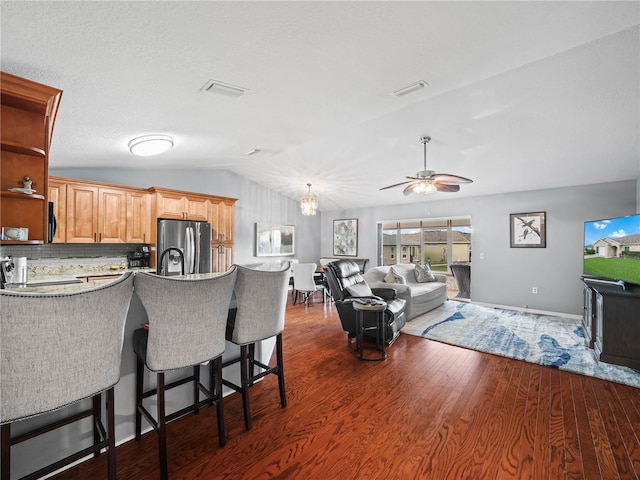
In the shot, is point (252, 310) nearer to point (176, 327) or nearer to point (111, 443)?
point (176, 327)

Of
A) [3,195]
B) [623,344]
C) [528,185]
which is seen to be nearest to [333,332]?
[623,344]

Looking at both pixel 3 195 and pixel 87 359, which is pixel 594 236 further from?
pixel 3 195

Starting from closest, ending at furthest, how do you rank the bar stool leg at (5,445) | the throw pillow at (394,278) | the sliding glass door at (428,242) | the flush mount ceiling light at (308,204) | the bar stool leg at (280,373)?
the bar stool leg at (5,445)
the bar stool leg at (280,373)
the throw pillow at (394,278)
the flush mount ceiling light at (308,204)
the sliding glass door at (428,242)

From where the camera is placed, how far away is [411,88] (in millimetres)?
2689

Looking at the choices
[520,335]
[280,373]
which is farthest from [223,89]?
[520,335]

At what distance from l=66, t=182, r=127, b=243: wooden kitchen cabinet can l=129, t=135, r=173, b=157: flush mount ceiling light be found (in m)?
1.51

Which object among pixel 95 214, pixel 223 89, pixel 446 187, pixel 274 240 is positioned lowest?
pixel 274 240

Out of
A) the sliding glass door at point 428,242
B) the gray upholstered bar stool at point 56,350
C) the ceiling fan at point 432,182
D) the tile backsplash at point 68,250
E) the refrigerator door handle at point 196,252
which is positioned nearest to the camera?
the gray upholstered bar stool at point 56,350

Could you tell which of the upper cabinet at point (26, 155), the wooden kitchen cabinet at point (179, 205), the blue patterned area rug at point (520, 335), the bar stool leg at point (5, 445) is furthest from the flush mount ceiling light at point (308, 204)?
the bar stool leg at point (5, 445)

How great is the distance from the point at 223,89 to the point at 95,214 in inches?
133

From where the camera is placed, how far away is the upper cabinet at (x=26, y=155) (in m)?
1.86

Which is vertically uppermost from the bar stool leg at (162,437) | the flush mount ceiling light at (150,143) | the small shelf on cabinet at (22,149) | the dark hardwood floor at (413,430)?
the flush mount ceiling light at (150,143)

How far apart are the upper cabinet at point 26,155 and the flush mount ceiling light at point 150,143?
123 cm

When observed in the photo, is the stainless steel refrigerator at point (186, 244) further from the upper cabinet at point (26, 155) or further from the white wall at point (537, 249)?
the white wall at point (537, 249)
